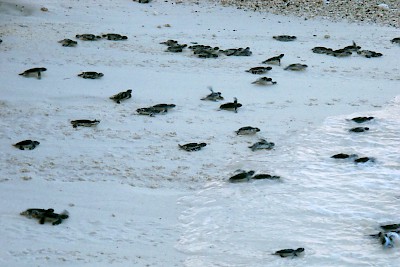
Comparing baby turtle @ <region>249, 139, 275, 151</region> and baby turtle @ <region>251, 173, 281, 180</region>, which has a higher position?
baby turtle @ <region>249, 139, 275, 151</region>

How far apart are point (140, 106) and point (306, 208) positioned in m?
3.31

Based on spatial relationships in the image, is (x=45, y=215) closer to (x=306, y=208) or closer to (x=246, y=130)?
(x=306, y=208)

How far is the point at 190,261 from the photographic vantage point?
20.1 ft

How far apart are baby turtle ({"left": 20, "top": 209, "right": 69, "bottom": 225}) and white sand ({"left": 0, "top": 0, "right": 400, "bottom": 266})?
0.09 m

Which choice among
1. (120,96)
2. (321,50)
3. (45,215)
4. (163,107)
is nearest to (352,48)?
(321,50)

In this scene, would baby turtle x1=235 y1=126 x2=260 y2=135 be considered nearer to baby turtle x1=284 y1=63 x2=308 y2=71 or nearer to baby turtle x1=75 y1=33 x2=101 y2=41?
baby turtle x1=284 y1=63 x2=308 y2=71

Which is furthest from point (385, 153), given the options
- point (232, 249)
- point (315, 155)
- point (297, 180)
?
point (232, 249)

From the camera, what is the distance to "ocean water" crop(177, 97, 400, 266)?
20.8 ft

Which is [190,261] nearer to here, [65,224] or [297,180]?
[65,224]

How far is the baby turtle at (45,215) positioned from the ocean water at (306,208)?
117cm

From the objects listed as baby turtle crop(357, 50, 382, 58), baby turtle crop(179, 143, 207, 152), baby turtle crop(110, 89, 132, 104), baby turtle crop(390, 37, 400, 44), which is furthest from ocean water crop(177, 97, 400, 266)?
baby turtle crop(390, 37, 400, 44)

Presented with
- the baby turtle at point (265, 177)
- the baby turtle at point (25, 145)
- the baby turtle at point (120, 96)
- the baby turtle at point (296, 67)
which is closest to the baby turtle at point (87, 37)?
the baby turtle at point (120, 96)

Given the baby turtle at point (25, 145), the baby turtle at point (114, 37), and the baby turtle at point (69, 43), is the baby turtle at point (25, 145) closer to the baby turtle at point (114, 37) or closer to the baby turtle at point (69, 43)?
the baby turtle at point (69, 43)

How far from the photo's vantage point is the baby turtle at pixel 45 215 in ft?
21.6
